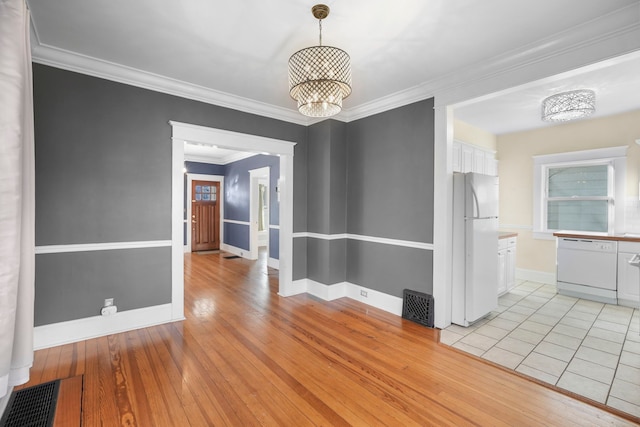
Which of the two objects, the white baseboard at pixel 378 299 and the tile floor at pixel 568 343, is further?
the white baseboard at pixel 378 299

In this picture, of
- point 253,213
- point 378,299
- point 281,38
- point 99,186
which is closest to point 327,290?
point 378,299

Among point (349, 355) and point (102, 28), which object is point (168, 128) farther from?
point (349, 355)

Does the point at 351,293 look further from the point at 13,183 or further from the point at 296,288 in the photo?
the point at 13,183

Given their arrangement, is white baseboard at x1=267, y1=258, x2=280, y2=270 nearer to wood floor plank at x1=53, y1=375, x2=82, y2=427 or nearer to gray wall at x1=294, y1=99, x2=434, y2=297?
gray wall at x1=294, y1=99, x2=434, y2=297

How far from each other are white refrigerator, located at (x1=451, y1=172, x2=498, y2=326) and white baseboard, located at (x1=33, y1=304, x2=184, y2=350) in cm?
329

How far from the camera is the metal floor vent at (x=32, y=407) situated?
180 centimetres

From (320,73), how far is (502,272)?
3970 mm

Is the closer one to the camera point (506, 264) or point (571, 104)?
point (571, 104)

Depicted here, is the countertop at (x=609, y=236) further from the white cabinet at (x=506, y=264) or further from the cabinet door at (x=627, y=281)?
the white cabinet at (x=506, y=264)

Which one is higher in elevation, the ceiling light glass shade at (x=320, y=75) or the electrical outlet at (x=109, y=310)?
the ceiling light glass shade at (x=320, y=75)

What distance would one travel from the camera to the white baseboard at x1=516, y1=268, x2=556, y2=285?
495 centimetres

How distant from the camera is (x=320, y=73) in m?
2.01

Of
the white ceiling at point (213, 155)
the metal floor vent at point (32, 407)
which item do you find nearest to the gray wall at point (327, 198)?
the metal floor vent at point (32, 407)

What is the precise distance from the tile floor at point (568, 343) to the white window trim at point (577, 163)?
4.52 ft
